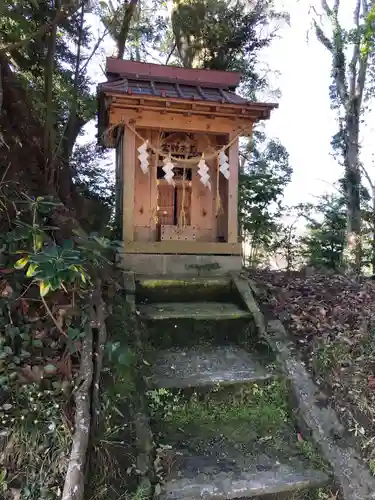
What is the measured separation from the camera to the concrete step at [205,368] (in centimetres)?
311

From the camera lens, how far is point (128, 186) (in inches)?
205

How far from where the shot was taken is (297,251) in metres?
9.70

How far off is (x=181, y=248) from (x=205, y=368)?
2223mm

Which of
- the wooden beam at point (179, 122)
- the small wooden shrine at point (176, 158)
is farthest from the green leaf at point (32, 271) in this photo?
the wooden beam at point (179, 122)

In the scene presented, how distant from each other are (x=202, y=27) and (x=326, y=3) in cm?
513

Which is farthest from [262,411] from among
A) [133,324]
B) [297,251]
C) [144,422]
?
[297,251]

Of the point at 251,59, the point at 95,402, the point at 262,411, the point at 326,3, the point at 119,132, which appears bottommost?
the point at 262,411

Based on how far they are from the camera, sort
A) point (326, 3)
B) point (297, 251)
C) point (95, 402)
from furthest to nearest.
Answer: point (326, 3), point (297, 251), point (95, 402)

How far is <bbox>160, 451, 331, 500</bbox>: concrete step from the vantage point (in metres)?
2.22

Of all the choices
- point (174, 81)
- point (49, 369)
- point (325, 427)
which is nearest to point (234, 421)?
point (325, 427)

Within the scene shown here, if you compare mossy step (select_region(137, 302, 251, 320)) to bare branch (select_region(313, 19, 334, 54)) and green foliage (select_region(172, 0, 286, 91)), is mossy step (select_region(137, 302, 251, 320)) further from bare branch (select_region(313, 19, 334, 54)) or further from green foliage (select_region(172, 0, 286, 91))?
bare branch (select_region(313, 19, 334, 54))

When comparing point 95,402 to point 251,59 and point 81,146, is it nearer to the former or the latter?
point 81,146

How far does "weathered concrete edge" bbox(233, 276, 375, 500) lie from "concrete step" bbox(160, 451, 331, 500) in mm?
158

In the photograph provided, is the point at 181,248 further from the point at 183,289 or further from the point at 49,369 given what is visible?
the point at 49,369
